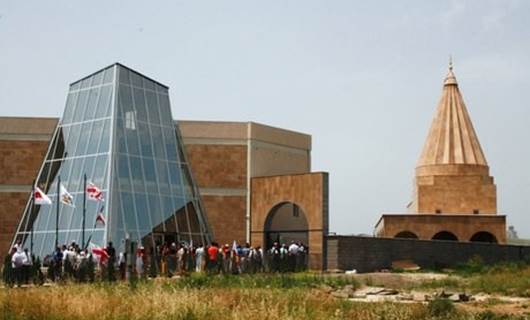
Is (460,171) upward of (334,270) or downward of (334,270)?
upward

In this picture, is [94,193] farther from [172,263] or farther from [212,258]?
[212,258]

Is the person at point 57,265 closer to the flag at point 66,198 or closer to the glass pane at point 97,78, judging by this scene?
the flag at point 66,198

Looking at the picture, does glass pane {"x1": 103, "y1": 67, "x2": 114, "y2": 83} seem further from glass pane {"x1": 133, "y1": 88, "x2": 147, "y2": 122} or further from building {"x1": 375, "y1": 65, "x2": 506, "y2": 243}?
building {"x1": 375, "y1": 65, "x2": 506, "y2": 243}

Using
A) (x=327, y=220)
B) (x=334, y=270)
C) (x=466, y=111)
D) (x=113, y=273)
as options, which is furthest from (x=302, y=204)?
(x=466, y=111)

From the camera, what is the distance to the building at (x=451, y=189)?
159 ft

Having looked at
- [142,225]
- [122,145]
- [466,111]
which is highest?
[466,111]

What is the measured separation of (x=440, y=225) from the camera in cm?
4841

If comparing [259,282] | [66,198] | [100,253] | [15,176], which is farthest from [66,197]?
[259,282]

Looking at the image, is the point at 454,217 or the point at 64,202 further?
the point at 454,217

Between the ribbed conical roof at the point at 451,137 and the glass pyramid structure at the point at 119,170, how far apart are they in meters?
20.8

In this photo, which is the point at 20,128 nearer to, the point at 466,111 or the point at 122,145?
the point at 122,145

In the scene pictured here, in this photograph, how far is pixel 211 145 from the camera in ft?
137

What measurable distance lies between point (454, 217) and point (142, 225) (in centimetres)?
2154

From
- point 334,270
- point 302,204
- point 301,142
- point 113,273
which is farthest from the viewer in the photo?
point 301,142
